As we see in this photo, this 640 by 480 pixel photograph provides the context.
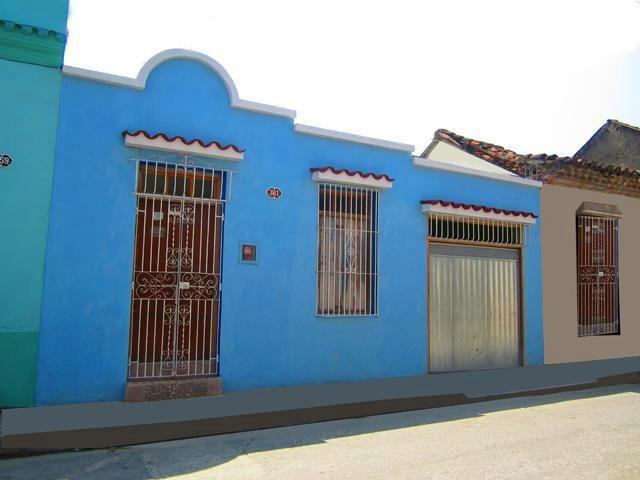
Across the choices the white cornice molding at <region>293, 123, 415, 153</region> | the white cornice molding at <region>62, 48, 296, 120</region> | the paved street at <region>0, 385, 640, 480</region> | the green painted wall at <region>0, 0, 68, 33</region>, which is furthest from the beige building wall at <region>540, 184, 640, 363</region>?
the green painted wall at <region>0, 0, 68, 33</region>

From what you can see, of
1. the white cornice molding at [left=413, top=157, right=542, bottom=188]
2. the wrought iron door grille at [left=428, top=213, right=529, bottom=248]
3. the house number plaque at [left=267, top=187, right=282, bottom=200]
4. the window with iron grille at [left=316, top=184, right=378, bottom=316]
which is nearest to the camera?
the house number plaque at [left=267, top=187, right=282, bottom=200]

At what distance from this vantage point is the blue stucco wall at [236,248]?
21.1 ft

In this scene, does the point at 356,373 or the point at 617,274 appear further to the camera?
the point at 617,274

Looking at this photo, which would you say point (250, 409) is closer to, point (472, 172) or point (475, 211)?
point (475, 211)

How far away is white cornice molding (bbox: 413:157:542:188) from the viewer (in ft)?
30.4

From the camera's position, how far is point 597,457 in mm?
4566

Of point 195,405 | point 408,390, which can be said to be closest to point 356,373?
point 408,390

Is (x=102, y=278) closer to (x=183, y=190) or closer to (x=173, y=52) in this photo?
(x=183, y=190)

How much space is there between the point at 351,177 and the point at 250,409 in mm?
3850

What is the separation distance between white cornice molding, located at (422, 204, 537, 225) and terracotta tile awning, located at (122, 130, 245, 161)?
3.46 metres

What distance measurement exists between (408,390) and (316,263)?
2.26 m

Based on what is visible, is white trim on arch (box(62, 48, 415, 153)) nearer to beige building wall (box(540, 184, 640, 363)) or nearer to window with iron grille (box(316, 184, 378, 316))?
window with iron grille (box(316, 184, 378, 316))

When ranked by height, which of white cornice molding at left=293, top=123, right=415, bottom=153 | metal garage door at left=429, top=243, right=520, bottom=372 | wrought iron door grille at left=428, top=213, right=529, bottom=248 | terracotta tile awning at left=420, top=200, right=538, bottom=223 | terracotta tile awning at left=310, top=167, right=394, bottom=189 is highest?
white cornice molding at left=293, top=123, right=415, bottom=153

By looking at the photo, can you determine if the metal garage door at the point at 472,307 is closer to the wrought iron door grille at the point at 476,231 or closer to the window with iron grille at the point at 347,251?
the wrought iron door grille at the point at 476,231
